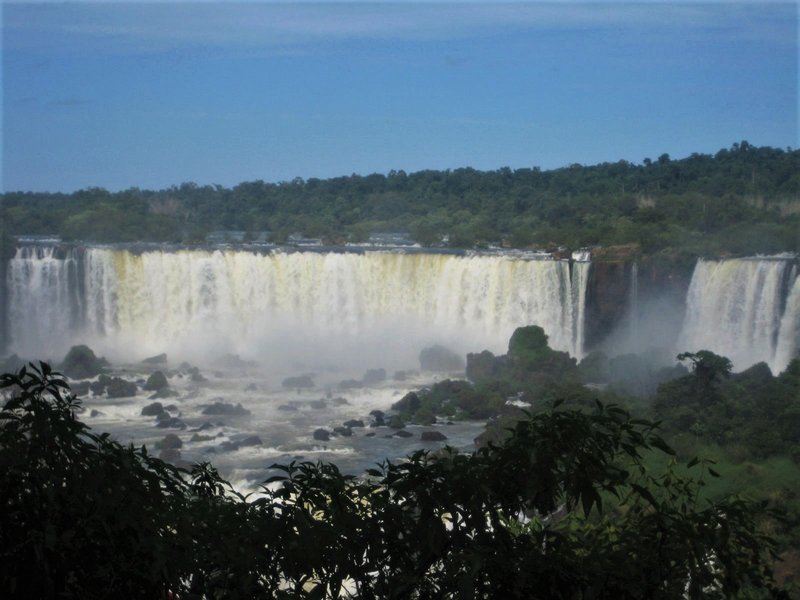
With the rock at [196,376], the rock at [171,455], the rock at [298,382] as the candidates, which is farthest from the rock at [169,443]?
the rock at [196,376]

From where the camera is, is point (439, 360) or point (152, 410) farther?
point (439, 360)

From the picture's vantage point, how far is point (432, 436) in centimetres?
1761

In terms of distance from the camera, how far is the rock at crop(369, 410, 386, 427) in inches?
741

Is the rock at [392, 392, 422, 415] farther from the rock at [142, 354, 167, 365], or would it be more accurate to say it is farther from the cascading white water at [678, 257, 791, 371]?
the rock at [142, 354, 167, 365]

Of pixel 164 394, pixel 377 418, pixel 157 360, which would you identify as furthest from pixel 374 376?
pixel 157 360

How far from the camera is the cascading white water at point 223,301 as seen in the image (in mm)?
27109

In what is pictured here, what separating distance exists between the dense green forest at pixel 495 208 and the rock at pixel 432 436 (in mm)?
9835

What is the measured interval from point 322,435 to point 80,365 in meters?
8.16

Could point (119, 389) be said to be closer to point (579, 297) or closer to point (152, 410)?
point (152, 410)

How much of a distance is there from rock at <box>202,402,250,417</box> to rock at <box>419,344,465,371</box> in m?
5.76

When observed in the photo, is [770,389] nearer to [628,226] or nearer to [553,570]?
[628,226]

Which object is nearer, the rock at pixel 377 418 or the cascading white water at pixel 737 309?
the rock at pixel 377 418

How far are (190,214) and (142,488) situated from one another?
4038 centimetres

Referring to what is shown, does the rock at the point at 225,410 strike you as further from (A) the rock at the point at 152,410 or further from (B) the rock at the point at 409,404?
(B) the rock at the point at 409,404
